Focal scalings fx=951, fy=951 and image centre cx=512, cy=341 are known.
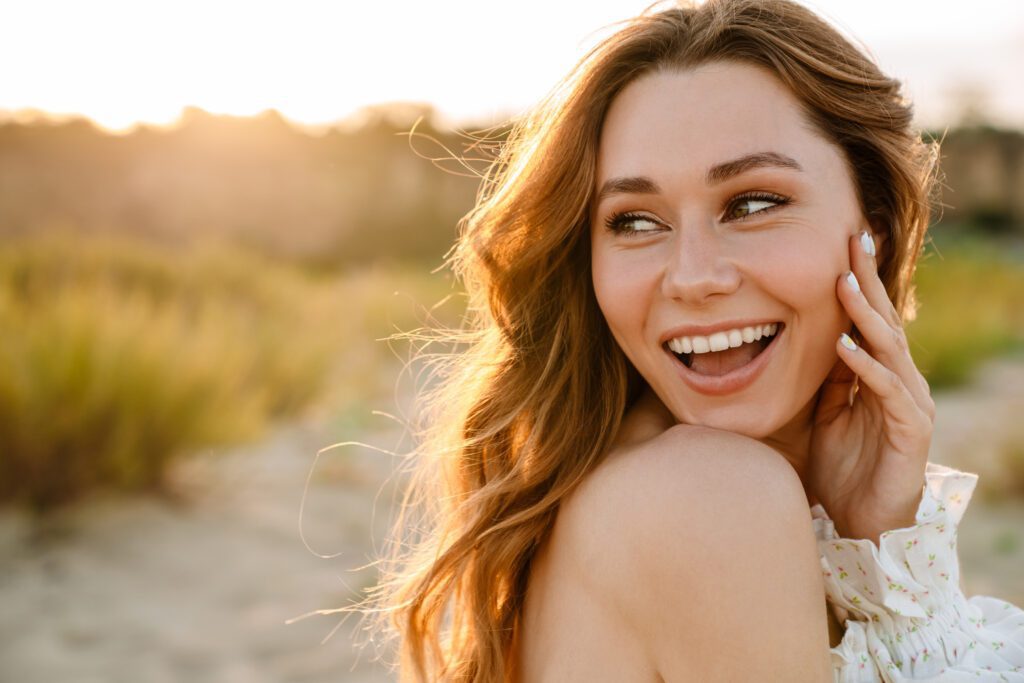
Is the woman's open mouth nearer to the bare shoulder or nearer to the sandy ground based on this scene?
the bare shoulder

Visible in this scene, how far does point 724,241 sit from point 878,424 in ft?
1.83

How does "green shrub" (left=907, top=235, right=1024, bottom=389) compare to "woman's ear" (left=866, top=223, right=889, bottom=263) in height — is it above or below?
below

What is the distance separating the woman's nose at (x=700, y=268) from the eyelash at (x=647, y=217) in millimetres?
73

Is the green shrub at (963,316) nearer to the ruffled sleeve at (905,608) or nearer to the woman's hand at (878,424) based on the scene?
the woman's hand at (878,424)

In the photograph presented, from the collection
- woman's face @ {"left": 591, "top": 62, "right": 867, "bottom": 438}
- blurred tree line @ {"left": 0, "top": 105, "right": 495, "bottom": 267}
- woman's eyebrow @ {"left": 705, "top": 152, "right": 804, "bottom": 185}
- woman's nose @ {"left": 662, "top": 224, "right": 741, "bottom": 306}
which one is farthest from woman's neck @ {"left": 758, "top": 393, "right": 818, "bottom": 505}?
blurred tree line @ {"left": 0, "top": 105, "right": 495, "bottom": 267}

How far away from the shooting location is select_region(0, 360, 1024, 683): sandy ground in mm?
4031

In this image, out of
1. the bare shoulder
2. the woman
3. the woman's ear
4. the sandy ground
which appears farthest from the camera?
the sandy ground

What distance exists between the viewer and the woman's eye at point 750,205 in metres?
1.86

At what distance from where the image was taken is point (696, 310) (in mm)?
1852

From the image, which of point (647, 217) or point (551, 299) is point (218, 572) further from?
point (647, 217)

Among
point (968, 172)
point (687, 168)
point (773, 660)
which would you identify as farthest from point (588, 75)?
point (968, 172)

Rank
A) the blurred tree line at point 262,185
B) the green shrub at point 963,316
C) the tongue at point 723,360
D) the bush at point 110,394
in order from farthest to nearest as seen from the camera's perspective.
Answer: the blurred tree line at point 262,185 < the green shrub at point 963,316 < the bush at point 110,394 < the tongue at point 723,360

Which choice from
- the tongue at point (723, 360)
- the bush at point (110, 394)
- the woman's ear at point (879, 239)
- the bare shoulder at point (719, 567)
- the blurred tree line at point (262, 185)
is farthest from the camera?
the blurred tree line at point (262, 185)

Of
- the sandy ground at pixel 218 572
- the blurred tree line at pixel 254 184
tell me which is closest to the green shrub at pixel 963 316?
the sandy ground at pixel 218 572
